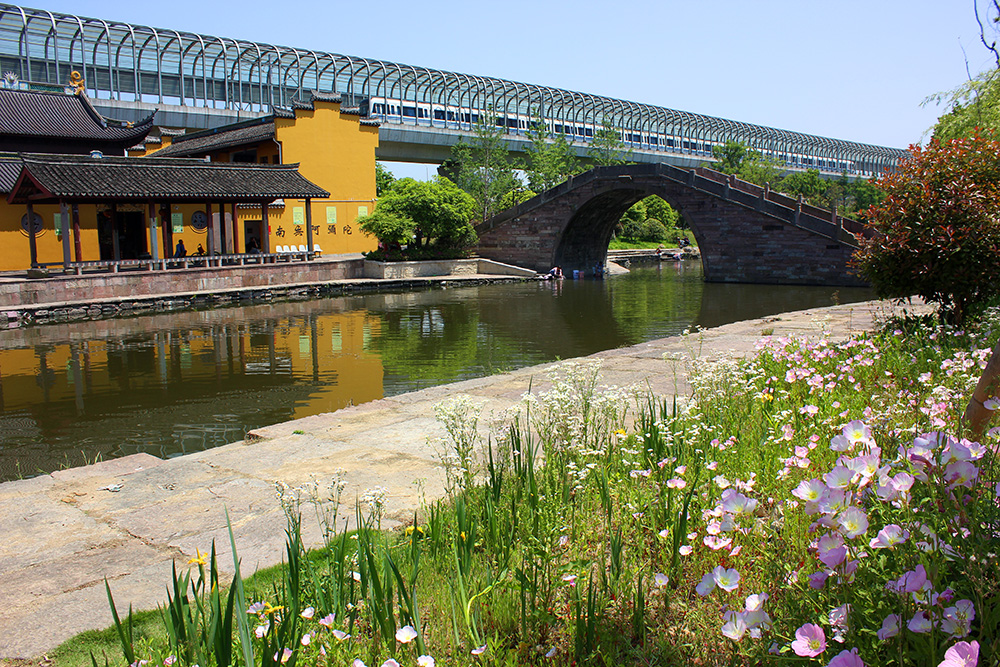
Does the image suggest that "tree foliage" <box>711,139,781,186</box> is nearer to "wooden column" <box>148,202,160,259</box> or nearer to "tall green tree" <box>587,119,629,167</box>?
"tall green tree" <box>587,119,629,167</box>

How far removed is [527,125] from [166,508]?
48706 mm

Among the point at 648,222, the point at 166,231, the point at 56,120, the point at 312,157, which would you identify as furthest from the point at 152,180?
the point at 648,222

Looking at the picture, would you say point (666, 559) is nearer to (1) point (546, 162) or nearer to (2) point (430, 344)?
(2) point (430, 344)

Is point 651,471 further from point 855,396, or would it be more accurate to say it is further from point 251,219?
point 251,219

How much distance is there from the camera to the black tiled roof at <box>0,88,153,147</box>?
2720cm

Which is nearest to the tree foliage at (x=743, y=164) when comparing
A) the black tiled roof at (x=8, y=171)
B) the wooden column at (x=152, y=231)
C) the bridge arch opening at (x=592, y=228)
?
the bridge arch opening at (x=592, y=228)

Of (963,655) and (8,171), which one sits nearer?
(963,655)

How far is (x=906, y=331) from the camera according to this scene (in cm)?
724

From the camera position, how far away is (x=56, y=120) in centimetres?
2819

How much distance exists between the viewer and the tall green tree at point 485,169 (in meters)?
42.5

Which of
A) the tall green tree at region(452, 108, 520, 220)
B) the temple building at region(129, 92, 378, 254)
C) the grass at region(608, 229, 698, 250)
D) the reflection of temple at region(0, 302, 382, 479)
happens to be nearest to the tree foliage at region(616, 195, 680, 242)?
the grass at region(608, 229, 698, 250)

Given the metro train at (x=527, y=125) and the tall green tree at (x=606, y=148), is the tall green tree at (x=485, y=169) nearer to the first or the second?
the metro train at (x=527, y=125)

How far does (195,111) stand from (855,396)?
126 ft

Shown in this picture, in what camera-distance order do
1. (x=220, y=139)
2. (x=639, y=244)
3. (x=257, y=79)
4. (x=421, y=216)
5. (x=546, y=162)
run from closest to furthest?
(x=421, y=216), (x=220, y=139), (x=257, y=79), (x=546, y=162), (x=639, y=244)
